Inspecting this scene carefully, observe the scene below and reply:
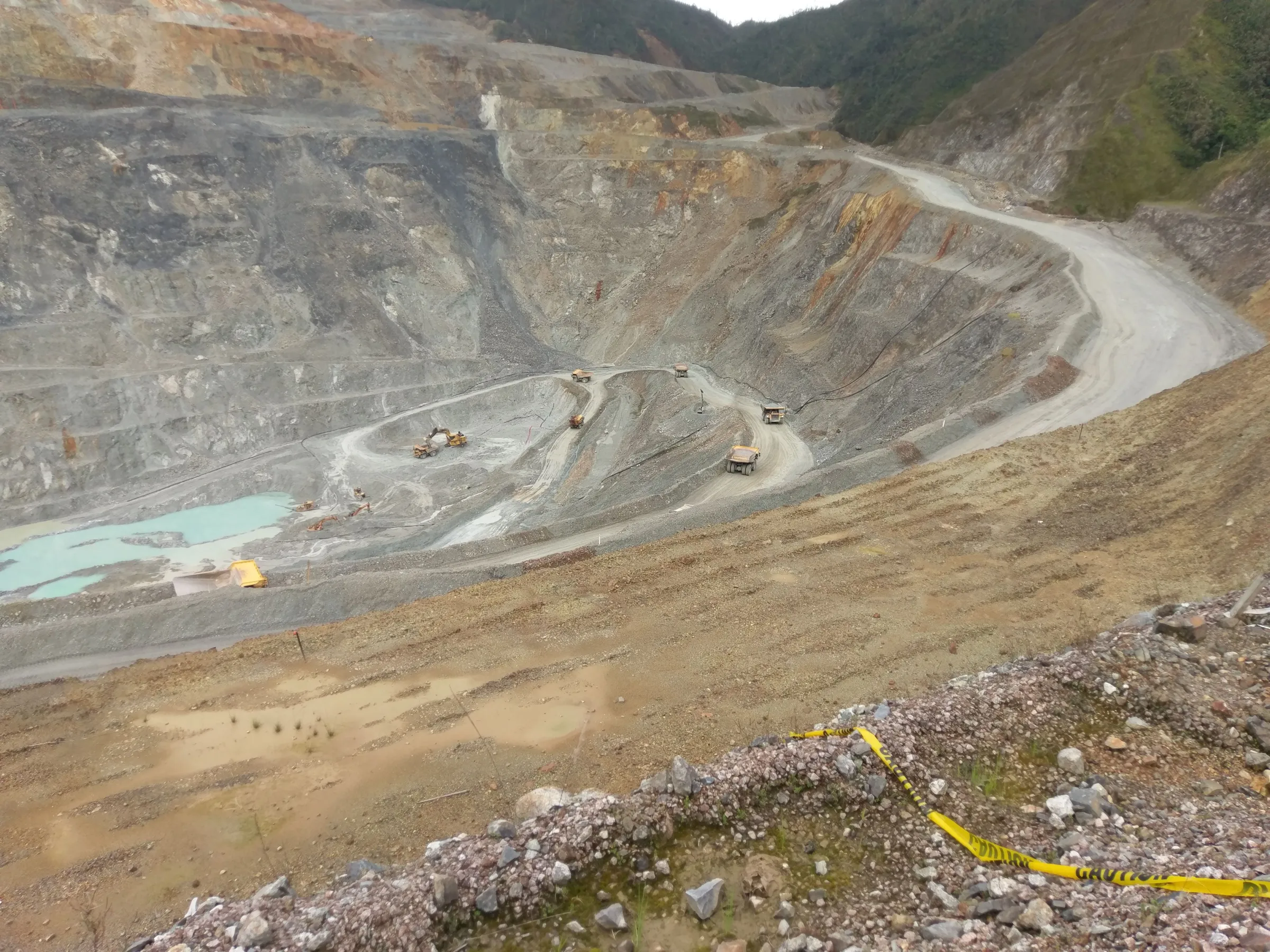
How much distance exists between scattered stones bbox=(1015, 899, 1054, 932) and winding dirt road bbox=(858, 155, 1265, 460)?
1743 cm

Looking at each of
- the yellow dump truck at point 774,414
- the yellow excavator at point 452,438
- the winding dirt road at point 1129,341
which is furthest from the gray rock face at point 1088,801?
the yellow excavator at point 452,438

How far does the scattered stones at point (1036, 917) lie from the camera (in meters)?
5.86

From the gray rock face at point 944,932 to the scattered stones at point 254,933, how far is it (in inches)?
249

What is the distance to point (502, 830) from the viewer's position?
8039mm

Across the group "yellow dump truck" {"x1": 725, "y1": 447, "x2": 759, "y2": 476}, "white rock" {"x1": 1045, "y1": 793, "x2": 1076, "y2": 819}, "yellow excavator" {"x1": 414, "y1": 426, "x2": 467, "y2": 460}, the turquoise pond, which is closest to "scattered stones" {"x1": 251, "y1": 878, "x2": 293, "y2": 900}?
"white rock" {"x1": 1045, "y1": 793, "x2": 1076, "y2": 819}

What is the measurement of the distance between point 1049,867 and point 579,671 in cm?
870

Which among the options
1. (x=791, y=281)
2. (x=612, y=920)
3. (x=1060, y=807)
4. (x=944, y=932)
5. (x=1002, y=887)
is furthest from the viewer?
(x=791, y=281)

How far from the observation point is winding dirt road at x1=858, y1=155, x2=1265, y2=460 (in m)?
22.4

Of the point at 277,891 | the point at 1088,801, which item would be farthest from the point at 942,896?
the point at 277,891

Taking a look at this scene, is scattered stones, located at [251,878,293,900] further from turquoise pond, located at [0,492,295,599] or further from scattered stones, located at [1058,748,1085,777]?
turquoise pond, located at [0,492,295,599]

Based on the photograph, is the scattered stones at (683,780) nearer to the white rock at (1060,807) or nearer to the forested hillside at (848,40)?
the white rock at (1060,807)

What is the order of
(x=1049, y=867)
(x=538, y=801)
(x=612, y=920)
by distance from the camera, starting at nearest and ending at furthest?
(x=1049, y=867) → (x=612, y=920) → (x=538, y=801)

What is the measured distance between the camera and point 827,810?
7.82 metres

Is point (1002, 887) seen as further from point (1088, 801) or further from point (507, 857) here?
point (507, 857)
